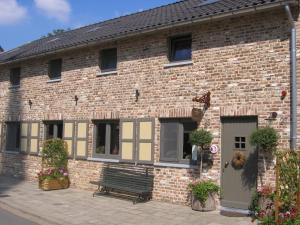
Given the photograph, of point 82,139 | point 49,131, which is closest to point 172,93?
point 82,139

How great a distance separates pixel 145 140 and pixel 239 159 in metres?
3.23

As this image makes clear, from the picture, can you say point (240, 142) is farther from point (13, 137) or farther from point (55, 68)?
point (13, 137)

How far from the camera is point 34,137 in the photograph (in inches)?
720

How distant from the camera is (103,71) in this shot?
15492mm

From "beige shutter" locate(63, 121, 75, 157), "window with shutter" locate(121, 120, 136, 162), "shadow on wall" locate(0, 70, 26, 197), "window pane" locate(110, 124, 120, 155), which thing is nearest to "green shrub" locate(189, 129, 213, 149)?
"window with shutter" locate(121, 120, 136, 162)

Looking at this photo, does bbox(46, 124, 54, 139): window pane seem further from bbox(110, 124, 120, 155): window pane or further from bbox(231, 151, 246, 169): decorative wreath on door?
bbox(231, 151, 246, 169): decorative wreath on door

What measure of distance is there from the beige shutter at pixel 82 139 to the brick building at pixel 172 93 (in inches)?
1.3

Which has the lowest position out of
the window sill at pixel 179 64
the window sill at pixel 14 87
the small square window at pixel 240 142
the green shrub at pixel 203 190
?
the green shrub at pixel 203 190

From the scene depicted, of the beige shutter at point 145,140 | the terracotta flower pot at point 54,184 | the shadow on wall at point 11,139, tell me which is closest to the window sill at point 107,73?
the beige shutter at point 145,140

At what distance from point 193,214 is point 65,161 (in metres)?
6.63

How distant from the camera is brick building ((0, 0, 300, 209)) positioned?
11016 mm

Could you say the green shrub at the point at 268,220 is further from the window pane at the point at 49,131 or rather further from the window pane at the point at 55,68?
the window pane at the point at 55,68

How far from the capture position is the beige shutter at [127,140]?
1398 centimetres

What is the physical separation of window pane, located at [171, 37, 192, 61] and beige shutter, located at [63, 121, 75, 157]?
16.1 feet
